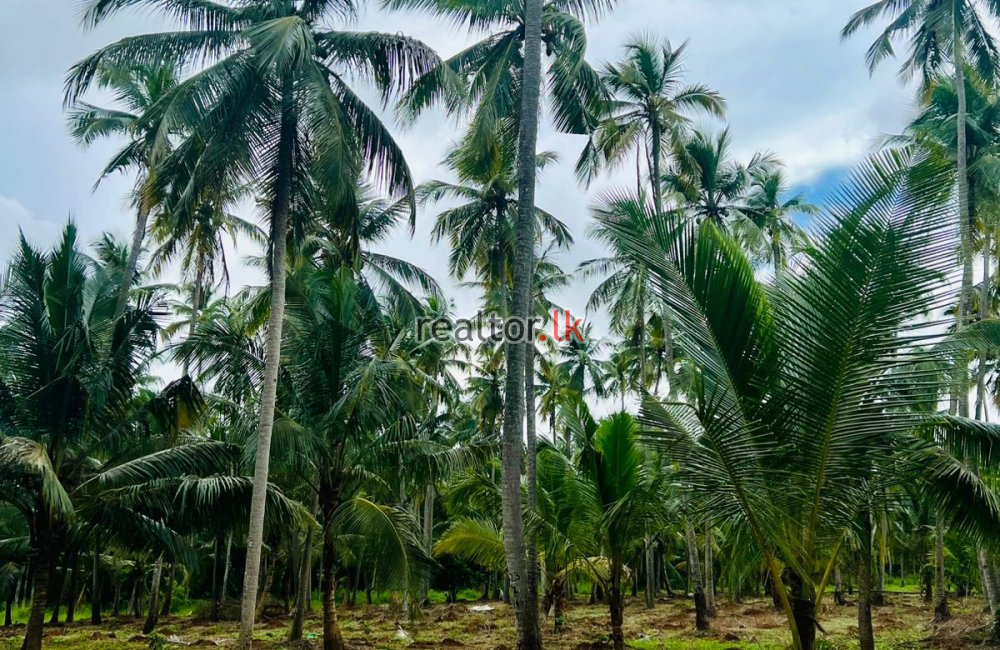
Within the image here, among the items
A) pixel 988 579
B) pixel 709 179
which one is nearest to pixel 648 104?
pixel 709 179

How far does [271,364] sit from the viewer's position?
35.7 feet

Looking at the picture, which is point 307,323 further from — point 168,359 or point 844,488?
point 844,488

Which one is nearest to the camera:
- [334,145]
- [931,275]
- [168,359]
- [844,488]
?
[931,275]

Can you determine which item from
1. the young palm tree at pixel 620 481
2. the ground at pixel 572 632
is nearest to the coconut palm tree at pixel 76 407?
the ground at pixel 572 632

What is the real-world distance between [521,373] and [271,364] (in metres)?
3.86

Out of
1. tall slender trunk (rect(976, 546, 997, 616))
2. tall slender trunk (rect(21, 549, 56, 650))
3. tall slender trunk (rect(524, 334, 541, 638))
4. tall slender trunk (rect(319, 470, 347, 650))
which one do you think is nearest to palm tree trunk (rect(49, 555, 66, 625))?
tall slender trunk (rect(21, 549, 56, 650))

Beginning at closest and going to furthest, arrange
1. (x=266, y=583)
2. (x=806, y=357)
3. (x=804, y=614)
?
(x=806, y=357) → (x=804, y=614) → (x=266, y=583)

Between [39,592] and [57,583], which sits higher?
[39,592]

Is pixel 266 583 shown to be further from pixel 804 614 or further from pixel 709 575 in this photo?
pixel 804 614

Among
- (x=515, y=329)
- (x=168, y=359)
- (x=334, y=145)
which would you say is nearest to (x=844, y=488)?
(x=515, y=329)

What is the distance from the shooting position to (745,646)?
1393 cm

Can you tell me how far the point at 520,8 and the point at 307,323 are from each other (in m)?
6.96

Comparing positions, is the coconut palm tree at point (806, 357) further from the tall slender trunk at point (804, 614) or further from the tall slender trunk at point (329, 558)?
the tall slender trunk at point (329, 558)

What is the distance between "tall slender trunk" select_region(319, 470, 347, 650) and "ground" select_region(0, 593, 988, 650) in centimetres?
200
